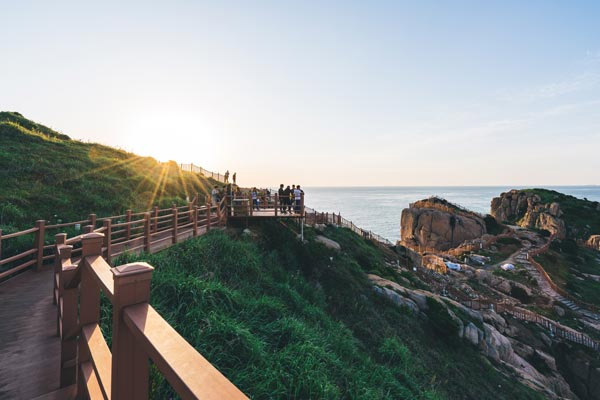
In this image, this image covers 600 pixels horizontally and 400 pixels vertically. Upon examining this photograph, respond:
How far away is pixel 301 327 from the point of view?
22.3 ft

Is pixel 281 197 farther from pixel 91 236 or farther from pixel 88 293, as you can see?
pixel 88 293

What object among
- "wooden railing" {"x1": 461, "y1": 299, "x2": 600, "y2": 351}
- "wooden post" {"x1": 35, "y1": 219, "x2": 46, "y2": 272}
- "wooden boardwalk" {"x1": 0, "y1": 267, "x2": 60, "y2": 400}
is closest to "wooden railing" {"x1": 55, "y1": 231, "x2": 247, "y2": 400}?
"wooden boardwalk" {"x1": 0, "y1": 267, "x2": 60, "y2": 400}

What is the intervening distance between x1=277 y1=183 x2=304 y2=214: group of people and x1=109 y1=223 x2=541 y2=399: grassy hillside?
1276 mm

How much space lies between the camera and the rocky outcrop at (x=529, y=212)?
163 ft

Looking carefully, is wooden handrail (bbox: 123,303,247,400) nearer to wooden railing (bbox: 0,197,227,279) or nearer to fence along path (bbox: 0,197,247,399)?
fence along path (bbox: 0,197,247,399)

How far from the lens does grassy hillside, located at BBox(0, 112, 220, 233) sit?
42.5 feet

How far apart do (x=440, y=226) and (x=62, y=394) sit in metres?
48.8

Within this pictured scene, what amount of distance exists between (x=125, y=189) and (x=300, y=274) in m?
13.3

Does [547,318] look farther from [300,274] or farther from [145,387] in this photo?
[145,387]

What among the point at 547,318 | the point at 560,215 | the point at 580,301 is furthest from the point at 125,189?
the point at 560,215

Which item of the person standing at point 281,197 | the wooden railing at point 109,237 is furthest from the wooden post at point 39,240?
the person standing at point 281,197

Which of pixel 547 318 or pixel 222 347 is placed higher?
pixel 222 347

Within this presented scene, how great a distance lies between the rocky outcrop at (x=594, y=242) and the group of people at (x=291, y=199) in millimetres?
52170

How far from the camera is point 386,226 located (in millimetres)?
77688
